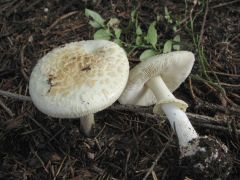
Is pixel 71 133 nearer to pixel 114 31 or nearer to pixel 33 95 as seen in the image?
pixel 33 95

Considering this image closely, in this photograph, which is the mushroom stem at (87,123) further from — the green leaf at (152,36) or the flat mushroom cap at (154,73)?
the green leaf at (152,36)

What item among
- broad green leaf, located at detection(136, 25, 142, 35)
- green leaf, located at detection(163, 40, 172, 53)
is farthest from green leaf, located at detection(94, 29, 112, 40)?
green leaf, located at detection(163, 40, 172, 53)

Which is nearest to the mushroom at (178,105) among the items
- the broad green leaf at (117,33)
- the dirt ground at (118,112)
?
the dirt ground at (118,112)

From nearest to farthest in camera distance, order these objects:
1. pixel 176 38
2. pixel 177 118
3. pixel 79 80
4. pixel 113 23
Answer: pixel 79 80 < pixel 177 118 < pixel 176 38 < pixel 113 23

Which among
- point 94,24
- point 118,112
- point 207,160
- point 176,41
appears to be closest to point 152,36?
point 176,41

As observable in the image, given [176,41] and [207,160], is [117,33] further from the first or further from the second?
[207,160]

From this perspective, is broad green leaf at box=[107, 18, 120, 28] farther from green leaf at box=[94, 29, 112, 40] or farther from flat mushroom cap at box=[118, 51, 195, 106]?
flat mushroom cap at box=[118, 51, 195, 106]
